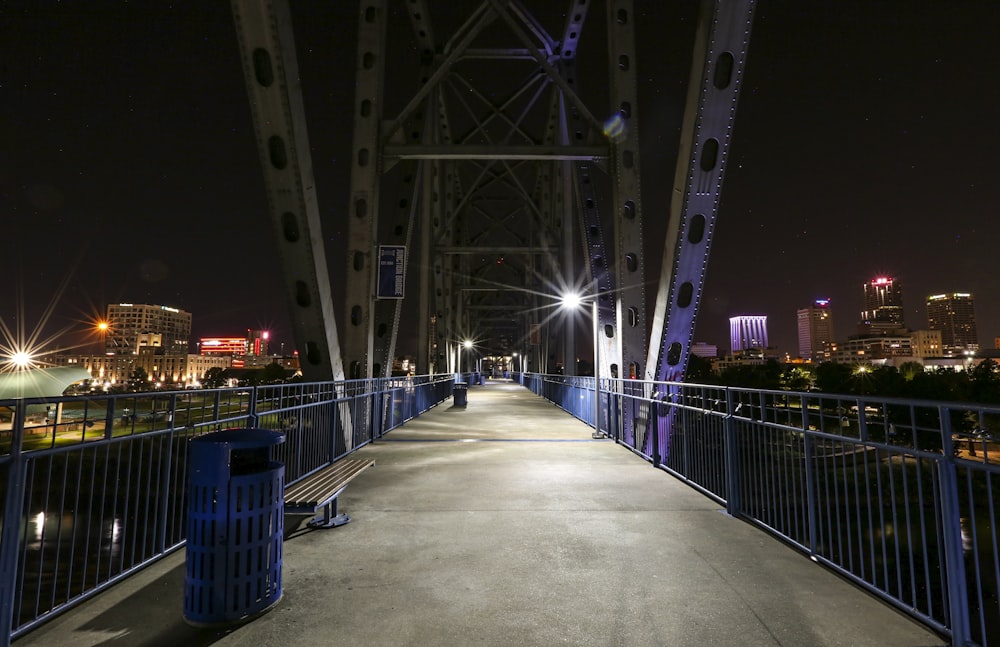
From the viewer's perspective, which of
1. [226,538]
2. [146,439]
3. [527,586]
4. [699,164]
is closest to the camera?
[226,538]

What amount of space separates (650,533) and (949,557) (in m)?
2.45

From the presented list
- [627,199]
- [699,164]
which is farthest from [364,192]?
[699,164]

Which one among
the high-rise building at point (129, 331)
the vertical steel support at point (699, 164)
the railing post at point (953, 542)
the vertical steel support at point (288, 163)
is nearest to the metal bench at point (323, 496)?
the vertical steel support at point (288, 163)

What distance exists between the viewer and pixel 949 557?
341 cm

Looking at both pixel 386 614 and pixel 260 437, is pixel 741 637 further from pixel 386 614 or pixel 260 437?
pixel 260 437

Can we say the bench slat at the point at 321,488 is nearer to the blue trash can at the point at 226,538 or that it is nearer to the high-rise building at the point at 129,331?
the blue trash can at the point at 226,538

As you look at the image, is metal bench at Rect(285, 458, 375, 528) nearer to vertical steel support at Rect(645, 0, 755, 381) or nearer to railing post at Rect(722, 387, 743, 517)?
railing post at Rect(722, 387, 743, 517)

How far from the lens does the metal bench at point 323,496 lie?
188 inches

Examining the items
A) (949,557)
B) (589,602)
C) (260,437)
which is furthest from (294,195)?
(949,557)

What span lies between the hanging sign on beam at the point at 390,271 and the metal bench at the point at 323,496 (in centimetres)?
623

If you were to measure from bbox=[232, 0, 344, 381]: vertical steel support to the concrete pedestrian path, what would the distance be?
405 cm

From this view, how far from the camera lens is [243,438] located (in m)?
3.86

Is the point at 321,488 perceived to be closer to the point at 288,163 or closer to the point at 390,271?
the point at 288,163

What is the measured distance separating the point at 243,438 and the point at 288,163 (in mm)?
6068
